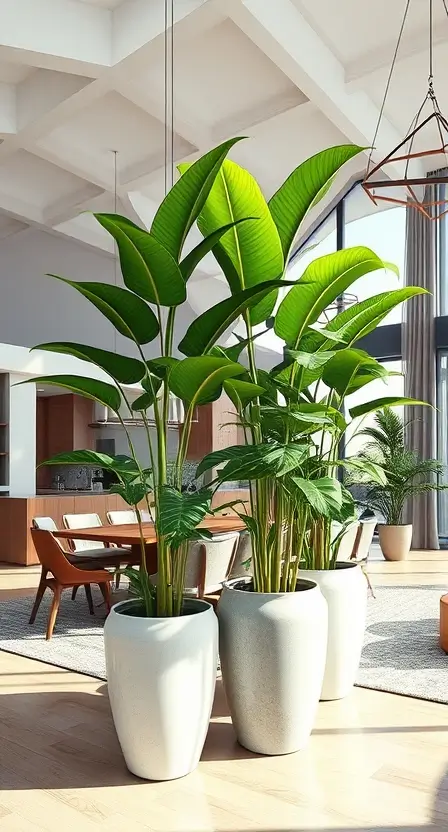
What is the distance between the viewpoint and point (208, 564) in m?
4.94

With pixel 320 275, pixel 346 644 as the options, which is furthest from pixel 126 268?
pixel 346 644

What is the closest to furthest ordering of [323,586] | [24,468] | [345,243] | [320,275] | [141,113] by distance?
[320,275] < [323,586] < [141,113] < [24,468] < [345,243]

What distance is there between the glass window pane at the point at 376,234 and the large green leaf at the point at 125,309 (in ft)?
30.9

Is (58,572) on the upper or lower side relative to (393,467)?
lower

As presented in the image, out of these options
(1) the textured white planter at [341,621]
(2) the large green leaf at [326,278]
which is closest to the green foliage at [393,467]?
(1) the textured white planter at [341,621]

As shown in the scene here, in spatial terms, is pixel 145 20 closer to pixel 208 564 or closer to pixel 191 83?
pixel 191 83

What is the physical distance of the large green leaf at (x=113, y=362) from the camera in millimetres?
2857

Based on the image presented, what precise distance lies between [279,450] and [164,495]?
1.48ft

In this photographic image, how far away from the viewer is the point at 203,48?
7336 millimetres

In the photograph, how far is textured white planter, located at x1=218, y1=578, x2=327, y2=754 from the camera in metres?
3.00

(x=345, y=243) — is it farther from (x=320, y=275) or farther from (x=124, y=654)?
(x=124, y=654)

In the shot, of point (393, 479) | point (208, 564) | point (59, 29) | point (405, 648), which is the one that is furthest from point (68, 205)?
point (405, 648)

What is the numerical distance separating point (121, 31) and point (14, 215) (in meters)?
4.91

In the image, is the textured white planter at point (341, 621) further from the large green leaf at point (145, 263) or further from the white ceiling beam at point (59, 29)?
the white ceiling beam at point (59, 29)
